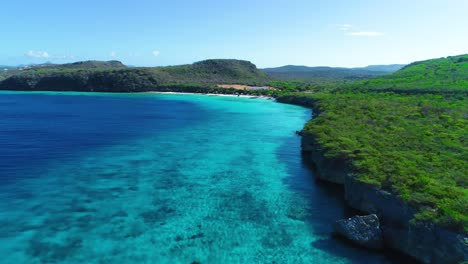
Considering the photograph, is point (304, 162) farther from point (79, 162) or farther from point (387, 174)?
point (79, 162)

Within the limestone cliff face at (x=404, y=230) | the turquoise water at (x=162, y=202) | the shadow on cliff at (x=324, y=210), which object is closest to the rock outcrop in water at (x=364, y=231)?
the shadow on cliff at (x=324, y=210)

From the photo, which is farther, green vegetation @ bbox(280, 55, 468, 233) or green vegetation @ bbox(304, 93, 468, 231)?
green vegetation @ bbox(304, 93, 468, 231)

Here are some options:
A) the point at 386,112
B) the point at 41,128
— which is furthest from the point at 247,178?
the point at 41,128

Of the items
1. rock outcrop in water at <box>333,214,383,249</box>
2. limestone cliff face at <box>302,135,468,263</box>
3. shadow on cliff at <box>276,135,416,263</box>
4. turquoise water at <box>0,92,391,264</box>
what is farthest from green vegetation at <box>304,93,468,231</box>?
turquoise water at <box>0,92,391,264</box>

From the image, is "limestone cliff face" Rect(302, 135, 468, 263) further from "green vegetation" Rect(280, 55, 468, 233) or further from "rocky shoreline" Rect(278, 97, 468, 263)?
"green vegetation" Rect(280, 55, 468, 233)

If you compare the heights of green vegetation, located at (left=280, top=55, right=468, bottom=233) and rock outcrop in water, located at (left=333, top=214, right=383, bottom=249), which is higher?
green vegetation, located at (left=280, top=55, right=468, bottom=233)

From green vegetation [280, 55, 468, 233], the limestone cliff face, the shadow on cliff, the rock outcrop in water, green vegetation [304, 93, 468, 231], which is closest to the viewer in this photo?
the limestone cliff face

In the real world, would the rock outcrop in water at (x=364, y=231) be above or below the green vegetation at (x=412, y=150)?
below

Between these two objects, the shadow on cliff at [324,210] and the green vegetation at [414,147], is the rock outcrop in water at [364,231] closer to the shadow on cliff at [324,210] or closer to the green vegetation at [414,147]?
the shadow on cliff at [324,210]
